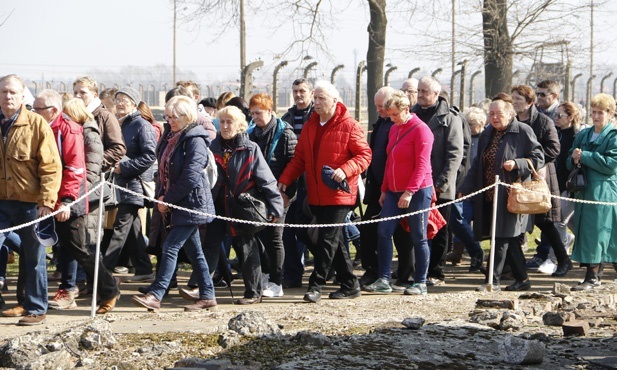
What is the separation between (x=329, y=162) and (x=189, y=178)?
1399 mm

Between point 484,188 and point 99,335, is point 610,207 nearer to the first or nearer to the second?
point 484,188

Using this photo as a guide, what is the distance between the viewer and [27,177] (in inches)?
317

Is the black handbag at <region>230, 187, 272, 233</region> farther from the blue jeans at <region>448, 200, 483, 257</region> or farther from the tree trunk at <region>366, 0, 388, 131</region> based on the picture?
the tree trunk at <region>366, 0, 388, 131</region>

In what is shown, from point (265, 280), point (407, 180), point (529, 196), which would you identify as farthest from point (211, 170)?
point (529, 196)

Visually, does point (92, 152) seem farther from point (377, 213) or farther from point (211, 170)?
point (377, 213)

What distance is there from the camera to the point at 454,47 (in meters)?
23.1

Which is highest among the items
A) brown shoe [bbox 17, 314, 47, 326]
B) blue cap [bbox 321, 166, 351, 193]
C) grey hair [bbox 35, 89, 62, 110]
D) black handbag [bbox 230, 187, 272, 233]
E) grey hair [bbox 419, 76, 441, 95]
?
grey hair [bbox 419, 76, 441, 95]

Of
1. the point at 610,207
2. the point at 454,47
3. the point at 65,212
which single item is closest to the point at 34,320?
the point at 65,212

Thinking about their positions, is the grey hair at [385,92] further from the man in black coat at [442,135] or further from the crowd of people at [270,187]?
the man in black coat at [442,135]

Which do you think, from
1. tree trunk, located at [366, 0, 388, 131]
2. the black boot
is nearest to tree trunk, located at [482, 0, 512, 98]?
tree trunk, located at [366, 0, 388, 131]

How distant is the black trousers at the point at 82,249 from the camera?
27.9 feet

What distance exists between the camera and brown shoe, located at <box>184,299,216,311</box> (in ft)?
29.1

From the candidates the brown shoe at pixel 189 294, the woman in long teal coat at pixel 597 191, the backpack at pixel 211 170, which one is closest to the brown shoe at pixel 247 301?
the brown shoe at pixel 189 294

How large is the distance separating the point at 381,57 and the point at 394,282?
36.3 ft
